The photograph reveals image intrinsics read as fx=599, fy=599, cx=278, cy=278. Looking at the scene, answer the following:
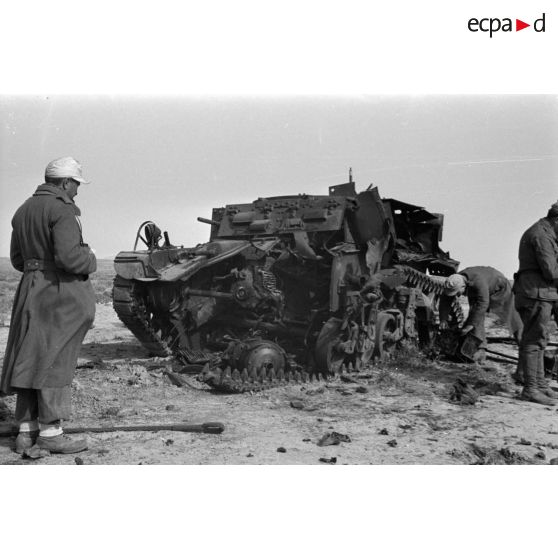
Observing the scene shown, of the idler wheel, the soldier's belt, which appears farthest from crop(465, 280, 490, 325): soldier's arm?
the soldier's belt

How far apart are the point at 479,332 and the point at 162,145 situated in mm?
5062

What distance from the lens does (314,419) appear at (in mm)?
5660

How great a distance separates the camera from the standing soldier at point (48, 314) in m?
4.32

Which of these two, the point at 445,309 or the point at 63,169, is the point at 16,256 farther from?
the point at 445,309

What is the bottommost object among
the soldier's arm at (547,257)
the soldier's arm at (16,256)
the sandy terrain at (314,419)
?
the sandy terrain at (314,419)

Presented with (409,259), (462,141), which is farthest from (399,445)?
(409,259)

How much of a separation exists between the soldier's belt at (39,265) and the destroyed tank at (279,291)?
2824 millimetres

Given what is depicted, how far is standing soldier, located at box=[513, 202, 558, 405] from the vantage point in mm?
6368

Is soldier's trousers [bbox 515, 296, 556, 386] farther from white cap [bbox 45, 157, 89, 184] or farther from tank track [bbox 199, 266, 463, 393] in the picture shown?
white cap [bbox 45, 157, 89, 184]

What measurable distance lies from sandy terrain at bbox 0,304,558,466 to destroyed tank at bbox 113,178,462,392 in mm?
476

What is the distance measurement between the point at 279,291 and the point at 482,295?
2.92 meters

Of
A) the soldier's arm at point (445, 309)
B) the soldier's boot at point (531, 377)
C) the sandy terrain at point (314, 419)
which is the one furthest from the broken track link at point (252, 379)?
the soldier's arm at point (445, 309)

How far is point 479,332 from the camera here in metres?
8.55

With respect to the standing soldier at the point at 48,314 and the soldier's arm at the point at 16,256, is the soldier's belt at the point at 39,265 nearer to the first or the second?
the standing soldier at the point at 48,314
